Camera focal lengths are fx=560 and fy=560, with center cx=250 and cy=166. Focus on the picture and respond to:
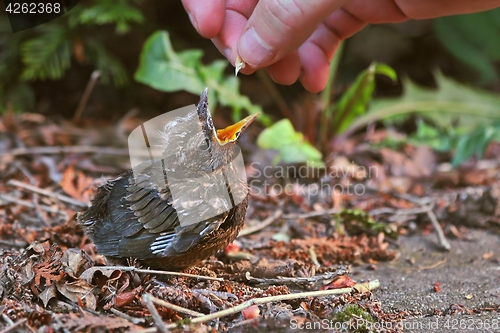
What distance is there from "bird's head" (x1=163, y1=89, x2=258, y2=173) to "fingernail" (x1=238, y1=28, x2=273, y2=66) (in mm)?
285

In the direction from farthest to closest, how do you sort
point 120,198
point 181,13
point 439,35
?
point 439,35, point 181,13, point 120,198

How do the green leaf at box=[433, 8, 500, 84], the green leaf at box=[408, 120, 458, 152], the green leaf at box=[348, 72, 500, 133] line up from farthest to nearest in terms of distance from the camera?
the green leaf at box=[433, 8, 500, 84], the green leaf at box=[348, 72, 500, 133], the green leaf at box=[408, 120, 458, 152]

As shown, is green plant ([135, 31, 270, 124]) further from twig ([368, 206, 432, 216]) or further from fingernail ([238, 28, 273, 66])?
fingernail ([238, 28, 273, 66])

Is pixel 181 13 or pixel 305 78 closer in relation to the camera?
pixel 305 78

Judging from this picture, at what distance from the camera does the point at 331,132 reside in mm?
5777

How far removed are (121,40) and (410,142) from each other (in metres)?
3.43

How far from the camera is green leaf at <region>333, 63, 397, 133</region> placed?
5.38m

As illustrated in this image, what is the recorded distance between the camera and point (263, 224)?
4098 mm

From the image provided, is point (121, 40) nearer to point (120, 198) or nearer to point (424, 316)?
point (120, 198)

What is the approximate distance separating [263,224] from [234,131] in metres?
1.35

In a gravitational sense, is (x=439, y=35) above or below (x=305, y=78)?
below

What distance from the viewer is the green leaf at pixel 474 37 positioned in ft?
22.8

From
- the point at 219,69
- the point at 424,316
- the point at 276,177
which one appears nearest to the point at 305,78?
the point at 424,316

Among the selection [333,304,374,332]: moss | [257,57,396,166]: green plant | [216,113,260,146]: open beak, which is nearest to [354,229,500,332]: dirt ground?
[333,304,374,332]: moss
